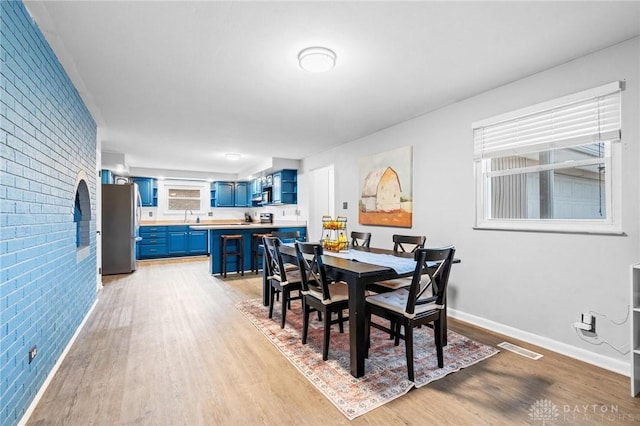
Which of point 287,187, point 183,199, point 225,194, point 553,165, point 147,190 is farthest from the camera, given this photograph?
point 225,194

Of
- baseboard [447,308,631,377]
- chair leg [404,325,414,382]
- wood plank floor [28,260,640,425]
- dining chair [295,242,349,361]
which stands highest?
dining chair [295,242,349,361]

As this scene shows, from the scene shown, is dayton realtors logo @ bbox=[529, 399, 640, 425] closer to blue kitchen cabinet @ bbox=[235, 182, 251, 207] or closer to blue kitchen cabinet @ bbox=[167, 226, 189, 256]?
blue kitchen cabinet @ bbox=[167, 226, 189, 256]

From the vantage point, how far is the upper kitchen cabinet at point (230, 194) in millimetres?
8992

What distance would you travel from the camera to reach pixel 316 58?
2.31 metres

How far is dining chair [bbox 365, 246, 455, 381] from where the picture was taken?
2027 millimetres

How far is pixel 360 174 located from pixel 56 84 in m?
3.61

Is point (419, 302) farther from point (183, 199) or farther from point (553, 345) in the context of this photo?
point (183, 199)

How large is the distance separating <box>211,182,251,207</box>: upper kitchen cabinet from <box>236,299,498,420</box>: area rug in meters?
6.36

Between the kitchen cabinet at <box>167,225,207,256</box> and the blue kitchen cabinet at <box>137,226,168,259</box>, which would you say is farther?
the kitchen cabinet at <box>167,225,207,256</box>

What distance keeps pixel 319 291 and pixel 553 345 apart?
1964mm

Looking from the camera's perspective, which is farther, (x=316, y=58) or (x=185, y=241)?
(x=185, y=241)

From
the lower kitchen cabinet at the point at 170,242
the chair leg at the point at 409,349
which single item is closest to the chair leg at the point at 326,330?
the chair leg at the point at 409,349

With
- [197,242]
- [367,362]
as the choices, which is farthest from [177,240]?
[367,362]

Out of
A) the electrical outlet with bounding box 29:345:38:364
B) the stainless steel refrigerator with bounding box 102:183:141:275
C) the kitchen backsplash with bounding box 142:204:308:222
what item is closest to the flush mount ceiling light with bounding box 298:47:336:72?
the electrical outlet with bounding box 29:345:38:364
